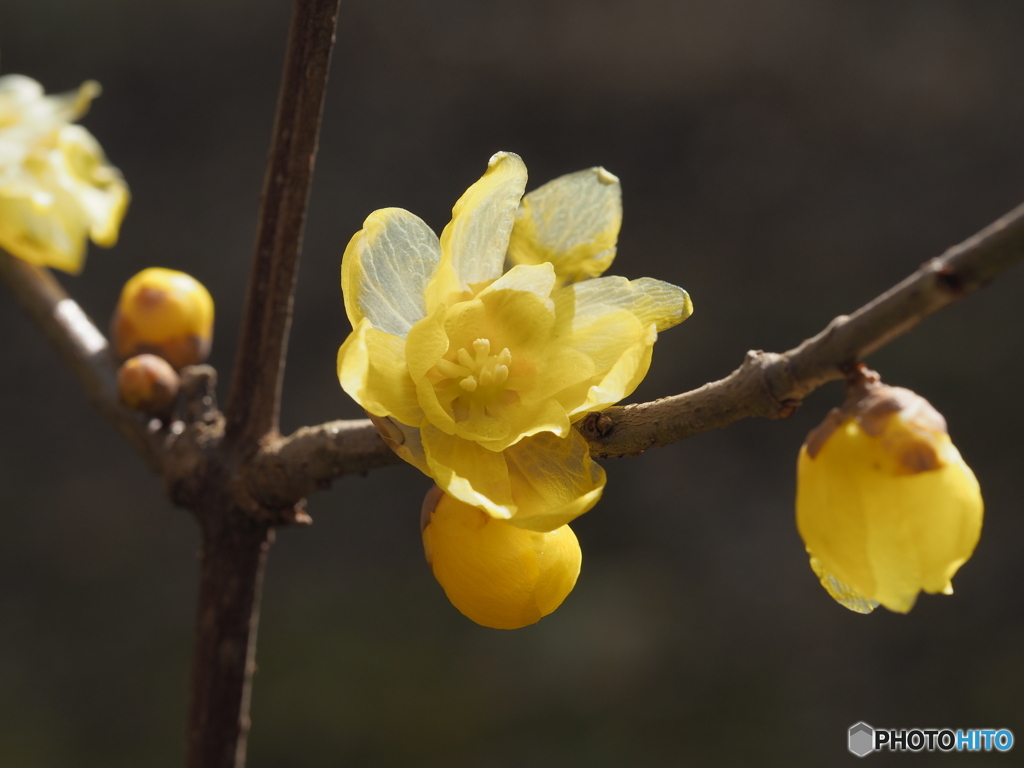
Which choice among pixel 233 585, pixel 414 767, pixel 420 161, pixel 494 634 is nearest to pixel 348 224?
pixel 420 161

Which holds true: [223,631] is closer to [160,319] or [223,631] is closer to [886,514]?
[160,319]

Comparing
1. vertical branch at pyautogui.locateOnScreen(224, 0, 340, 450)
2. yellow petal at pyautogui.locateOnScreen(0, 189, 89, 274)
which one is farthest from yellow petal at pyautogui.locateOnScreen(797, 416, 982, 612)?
yellow petal at pyautogui.locateOnScreen(0, 189, 89, 274)

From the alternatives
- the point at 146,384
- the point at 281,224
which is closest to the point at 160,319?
the point at 146,384

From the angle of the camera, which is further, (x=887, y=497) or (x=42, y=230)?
(x=42, y=230)

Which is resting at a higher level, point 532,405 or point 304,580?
point 532,405

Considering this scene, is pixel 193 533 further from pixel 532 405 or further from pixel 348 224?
pixel 532 405

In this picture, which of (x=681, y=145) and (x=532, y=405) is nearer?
(x=532, y=405)
